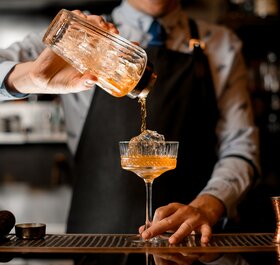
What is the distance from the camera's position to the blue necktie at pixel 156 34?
2.13 metres

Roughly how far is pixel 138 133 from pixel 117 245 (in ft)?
2.52

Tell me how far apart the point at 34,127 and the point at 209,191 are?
247 cm

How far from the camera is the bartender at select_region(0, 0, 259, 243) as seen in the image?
1.97 meters

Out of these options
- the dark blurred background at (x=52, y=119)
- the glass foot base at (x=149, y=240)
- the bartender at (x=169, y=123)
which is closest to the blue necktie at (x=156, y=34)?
the bartender at (x=169, y=123)

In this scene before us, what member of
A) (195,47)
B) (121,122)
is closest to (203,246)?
(121,122)

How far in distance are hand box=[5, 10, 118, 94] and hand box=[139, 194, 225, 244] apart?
1.23ft

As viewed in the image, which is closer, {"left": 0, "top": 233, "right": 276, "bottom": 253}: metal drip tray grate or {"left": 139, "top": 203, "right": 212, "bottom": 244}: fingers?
{"left": 0, "top": 233, "right": 276, "bottom": 253}: metal drip tray grate

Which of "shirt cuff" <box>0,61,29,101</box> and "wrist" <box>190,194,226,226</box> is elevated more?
"shirt cuff" <box>0,61,29,101</box>

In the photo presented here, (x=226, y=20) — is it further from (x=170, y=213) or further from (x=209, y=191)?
(x=170, y=213)

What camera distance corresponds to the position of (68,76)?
1587 mm

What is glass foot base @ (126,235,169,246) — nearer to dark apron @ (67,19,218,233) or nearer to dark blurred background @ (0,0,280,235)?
dark apron @ (67,19,218,233)

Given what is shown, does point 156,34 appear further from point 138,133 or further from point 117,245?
point 117,245

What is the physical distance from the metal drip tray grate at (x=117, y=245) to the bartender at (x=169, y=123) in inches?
18.4

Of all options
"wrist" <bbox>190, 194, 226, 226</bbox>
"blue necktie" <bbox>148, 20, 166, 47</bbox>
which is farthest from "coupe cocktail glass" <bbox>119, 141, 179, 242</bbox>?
"blue necktie" <bbox>148, 20, 166, 47</bbox>
